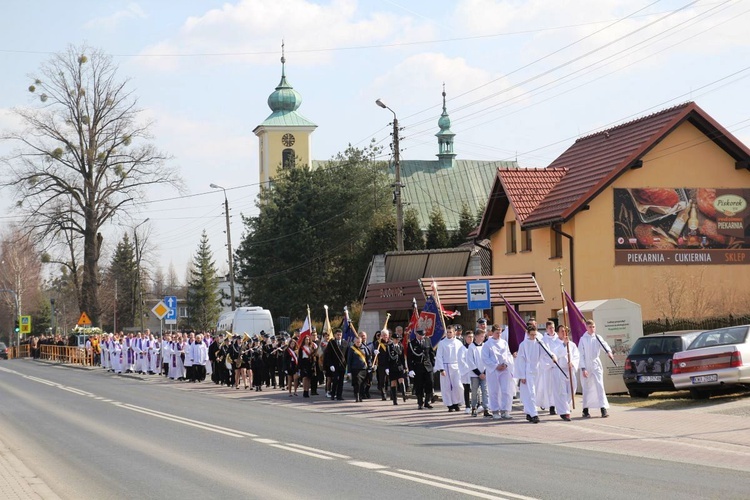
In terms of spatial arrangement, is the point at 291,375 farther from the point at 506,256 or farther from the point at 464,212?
the point at 464,212

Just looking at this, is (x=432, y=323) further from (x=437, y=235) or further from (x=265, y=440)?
(x=437, y=235)

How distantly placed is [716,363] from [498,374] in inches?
165

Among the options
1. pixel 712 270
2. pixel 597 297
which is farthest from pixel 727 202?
pixel 597 297

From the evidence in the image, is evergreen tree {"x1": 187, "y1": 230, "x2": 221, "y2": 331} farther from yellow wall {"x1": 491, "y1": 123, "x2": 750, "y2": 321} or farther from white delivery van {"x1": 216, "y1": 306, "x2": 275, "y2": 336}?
yellow wall {"x1": 491, "y1": 123, "x2": 750, "y2": 321}

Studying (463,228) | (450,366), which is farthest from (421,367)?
(463,228)

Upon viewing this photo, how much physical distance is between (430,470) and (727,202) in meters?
26.6

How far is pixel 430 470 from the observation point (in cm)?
1265

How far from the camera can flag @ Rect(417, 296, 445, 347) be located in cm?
2528

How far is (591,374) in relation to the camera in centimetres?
2005

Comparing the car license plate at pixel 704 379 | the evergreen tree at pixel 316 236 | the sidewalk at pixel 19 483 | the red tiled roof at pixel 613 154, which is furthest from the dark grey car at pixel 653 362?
the evergreen tree at pixel 316 236

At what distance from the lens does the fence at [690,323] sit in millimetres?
30000

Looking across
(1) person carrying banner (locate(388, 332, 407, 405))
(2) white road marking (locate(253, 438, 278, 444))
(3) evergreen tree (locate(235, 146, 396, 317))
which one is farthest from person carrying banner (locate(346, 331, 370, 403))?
(3) evergreen tree (locate(235, 146, 396, 317))

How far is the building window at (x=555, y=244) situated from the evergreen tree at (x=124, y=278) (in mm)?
77916

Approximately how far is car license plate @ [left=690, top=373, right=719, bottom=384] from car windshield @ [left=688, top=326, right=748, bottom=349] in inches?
37.4
